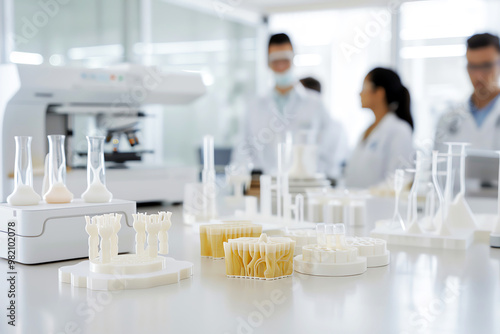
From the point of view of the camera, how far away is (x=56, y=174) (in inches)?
57.7

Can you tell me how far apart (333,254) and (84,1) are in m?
3.24

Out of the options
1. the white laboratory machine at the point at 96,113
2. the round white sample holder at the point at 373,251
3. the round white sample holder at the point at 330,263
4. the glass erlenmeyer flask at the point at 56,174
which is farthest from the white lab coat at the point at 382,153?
the glass erlenmeyer flask at the point at 56,174

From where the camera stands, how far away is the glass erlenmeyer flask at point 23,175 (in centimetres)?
141

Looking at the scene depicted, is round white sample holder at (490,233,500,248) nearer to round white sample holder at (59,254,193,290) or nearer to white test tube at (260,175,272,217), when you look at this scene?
white test tube at (260,175,272,217)

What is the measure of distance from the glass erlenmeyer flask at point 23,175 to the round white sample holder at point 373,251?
2.53 ft

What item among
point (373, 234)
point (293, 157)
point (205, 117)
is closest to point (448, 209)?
point (373, 234)

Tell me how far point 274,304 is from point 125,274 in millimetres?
316

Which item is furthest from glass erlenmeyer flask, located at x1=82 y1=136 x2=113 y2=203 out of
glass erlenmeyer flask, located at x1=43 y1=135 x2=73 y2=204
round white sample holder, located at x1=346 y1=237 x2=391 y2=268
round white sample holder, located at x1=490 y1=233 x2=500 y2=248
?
round white sample holder, located at x1=490 y1=233 x2=500 y2=248

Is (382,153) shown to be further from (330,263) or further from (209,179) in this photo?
(330,263)

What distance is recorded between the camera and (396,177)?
1599 mm

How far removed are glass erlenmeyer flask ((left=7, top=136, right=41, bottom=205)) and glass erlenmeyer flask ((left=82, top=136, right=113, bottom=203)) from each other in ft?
0.43

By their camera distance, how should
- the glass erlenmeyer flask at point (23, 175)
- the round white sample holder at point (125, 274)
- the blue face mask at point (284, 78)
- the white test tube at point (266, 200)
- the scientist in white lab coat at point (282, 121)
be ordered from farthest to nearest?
the scientist in white lab coat at point (282, 121), the blue face mask at point (284, 78), the white test tube at point (266, 200), the glass erlenmeyer flask at point (23, 175), the round white sample holder at point (125, 274)

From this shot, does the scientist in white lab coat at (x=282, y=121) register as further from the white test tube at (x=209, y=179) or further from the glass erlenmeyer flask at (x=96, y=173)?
the glass erlenmeyer flask at (x=96, y=173)

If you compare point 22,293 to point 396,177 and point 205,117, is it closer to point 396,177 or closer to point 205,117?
point 396,177
